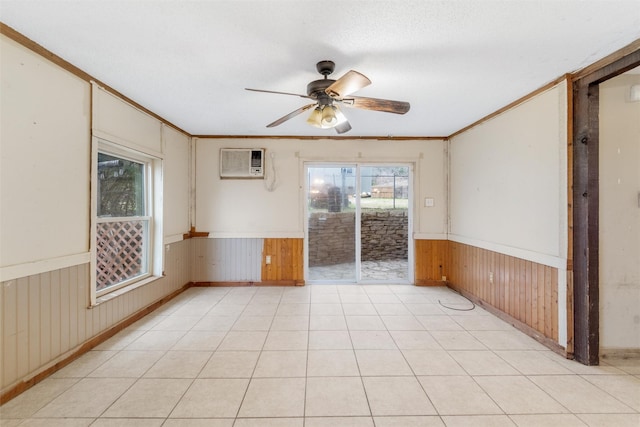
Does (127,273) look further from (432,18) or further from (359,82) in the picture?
(432,18)

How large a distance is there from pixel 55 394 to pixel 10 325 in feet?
1.83

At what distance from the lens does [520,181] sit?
119 inches

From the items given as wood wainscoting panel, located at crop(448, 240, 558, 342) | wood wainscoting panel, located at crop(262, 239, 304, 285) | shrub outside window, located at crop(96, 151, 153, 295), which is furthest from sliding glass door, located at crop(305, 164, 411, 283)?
shrub outside window, located at crop(96, 151, 153, 295)

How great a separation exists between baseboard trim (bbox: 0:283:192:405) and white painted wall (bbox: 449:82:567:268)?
4262mm

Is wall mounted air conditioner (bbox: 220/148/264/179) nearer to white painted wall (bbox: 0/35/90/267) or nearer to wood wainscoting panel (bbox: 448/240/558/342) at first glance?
white painted wall (bbox: 0/35/90/267)

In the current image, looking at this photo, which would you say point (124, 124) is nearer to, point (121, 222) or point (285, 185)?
point (121, 222)

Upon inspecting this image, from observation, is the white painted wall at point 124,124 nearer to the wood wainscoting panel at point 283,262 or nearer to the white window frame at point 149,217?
the white window frame at point 149,217

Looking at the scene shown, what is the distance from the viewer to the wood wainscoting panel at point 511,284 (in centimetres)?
267

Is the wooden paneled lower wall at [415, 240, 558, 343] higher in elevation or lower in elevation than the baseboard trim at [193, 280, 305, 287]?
higher

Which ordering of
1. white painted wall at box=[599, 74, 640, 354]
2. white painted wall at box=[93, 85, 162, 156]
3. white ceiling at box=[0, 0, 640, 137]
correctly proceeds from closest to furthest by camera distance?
1. white ceiling at box=[0, 0, 640, 137]
2. white painted wall at box=[599, 74, 640, 354]
3. white painted wall at box=[93, 85, 162, 156]

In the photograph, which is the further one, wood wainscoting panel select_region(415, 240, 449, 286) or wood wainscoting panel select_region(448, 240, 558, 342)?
wood wainscoting panel select_region(415, 240, 449, 286)

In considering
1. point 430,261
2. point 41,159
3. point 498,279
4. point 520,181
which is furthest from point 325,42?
point 430,261

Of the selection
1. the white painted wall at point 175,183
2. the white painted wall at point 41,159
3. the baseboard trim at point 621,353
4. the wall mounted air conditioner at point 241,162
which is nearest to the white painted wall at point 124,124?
the white painted wall at point 41,159

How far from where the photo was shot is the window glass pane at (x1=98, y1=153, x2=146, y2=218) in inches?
114
